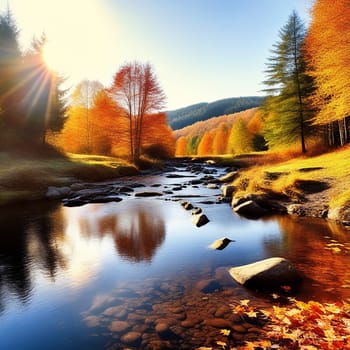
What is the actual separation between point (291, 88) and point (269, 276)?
25598 millimetres

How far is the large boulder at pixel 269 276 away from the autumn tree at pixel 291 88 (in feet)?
76.3

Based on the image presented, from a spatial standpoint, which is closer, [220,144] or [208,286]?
[208,286]

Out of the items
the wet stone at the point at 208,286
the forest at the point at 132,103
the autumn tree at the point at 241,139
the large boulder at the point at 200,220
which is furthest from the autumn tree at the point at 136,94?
the autumn tree at the point at 241,139

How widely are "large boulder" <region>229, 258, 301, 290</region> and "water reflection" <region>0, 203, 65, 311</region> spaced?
431cm

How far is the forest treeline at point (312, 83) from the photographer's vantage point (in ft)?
50.9

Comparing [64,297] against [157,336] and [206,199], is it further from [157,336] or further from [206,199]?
[206,199]

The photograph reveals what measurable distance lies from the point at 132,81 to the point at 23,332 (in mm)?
28817

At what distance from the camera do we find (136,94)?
3083 cm

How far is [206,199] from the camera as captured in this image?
15.8 metres

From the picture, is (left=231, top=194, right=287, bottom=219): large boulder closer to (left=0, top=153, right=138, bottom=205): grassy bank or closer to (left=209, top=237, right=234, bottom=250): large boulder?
(left=209, top=237, right=234, bottom=250): large boulder

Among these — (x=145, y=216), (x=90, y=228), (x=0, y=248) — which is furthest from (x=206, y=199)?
(x=0, y=248)

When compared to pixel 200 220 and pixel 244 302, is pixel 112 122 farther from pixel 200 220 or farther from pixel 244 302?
pixel 244 302

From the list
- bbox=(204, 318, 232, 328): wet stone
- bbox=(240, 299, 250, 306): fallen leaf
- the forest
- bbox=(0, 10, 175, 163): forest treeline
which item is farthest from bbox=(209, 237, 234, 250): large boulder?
bbox=(0, 10, 175, 163): forest treeline

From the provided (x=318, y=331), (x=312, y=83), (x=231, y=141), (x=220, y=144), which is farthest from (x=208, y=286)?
(x=220, y=144)
